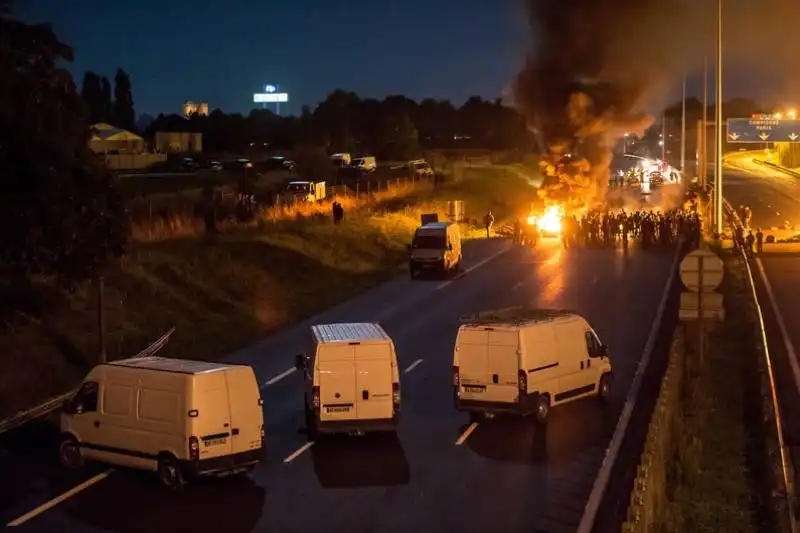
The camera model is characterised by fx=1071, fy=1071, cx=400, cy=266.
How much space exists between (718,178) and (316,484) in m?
33.9

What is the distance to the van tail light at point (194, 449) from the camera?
50.8 feet

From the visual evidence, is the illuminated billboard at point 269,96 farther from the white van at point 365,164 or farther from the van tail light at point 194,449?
the van tail light at point 194,449

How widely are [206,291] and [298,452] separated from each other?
665 inches

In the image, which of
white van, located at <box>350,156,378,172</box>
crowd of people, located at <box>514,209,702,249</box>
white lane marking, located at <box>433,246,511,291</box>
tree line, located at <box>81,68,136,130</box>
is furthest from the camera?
tree line, located at <box>81,68,136,130</box>

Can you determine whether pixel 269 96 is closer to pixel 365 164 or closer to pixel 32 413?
pixel 365 164

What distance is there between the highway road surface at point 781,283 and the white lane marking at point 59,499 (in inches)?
444

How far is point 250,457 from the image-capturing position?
53.0 feet

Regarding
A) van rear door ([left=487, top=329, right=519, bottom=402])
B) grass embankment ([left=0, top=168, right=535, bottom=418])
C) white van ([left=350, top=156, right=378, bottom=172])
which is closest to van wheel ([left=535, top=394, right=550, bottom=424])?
van rear door ([left=487, top=329, right=519, bottom=402])

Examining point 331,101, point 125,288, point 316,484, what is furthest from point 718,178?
point 331,101

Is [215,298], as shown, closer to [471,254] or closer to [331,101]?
[471,254]

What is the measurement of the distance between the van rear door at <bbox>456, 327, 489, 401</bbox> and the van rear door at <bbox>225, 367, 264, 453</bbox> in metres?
4.89

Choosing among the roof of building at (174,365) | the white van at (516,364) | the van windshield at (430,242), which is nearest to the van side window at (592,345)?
the white van at (516,364)

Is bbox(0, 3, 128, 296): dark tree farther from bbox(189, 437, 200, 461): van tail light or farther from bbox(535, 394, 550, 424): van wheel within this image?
bbox(535, 394, 550, 424): van wheel

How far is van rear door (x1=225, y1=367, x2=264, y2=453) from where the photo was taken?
15.9m
